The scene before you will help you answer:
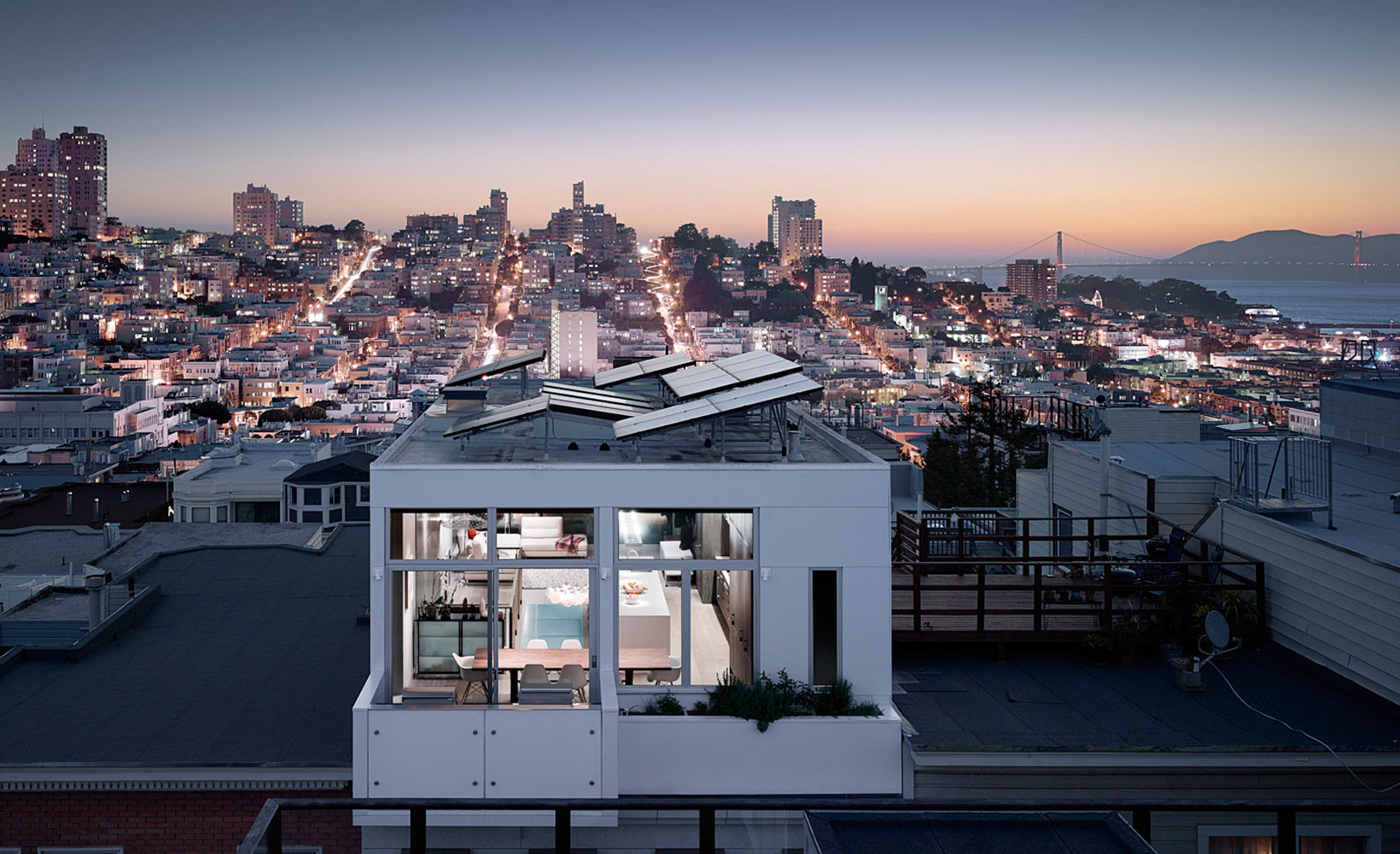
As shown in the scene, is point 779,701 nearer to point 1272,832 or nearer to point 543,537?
point 543,537

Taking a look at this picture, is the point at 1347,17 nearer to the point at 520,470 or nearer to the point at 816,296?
the point at 520,470

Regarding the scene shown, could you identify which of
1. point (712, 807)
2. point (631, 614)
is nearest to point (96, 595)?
point (631, 614)

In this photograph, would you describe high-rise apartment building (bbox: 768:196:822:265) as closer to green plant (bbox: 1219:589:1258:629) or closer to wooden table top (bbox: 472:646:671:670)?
green plant (bbox: 1219:589:1258:629)

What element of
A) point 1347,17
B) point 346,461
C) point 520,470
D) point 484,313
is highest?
point 1347,17

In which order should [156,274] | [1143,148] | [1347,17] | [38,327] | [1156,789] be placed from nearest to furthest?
[1156,789] → [1347,17] → [1143,148] → [38,327] → [156,274]

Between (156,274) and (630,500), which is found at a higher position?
(156,274)

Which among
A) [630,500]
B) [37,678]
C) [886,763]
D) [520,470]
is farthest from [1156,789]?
[37,678]

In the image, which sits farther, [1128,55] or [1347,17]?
[1128,55]
